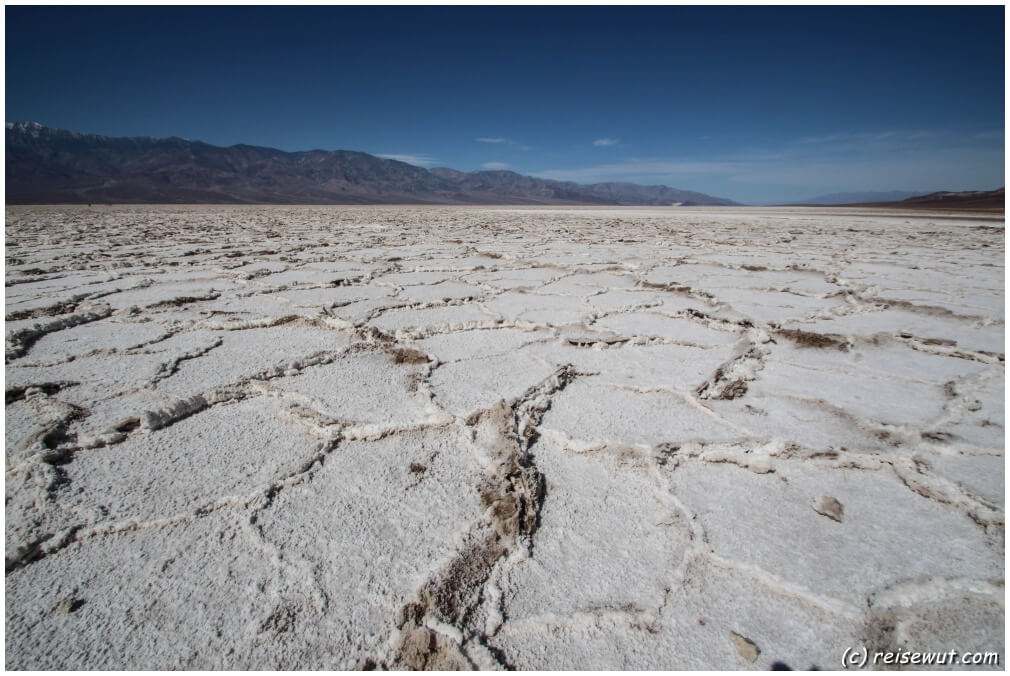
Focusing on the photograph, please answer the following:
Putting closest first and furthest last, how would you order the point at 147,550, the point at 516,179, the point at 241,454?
the point at 147,550, the point at 241,454, the point at 516,179

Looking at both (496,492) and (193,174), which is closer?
(496,492)

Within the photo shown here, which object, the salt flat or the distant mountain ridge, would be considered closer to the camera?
the salt flat

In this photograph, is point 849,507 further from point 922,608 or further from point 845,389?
point 845,389

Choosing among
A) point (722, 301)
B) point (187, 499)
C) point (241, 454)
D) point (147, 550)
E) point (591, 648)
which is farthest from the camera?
point (722, 301)

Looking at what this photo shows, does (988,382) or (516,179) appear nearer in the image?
(988,382)

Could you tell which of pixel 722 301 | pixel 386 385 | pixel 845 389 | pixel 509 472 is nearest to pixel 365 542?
pixel 509 472
